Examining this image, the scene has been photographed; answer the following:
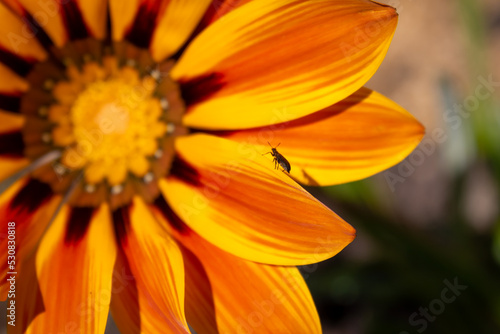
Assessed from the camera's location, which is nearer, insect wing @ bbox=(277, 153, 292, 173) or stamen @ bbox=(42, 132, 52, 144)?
insect wing @ bbox=(277, 153, 292, 173)

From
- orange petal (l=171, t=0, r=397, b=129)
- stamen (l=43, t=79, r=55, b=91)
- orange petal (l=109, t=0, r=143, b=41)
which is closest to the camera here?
orange petal (l=171, t=0, r=397, b=129)

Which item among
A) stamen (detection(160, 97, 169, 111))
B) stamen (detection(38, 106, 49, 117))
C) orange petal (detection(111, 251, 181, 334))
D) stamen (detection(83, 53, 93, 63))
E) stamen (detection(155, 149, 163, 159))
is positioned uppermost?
stamen (detection(83, 53, 93, 63))

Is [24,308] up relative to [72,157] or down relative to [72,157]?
down

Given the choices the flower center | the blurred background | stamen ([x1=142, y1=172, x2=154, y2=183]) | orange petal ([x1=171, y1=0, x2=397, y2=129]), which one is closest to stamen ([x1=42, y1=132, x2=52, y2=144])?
the flower center

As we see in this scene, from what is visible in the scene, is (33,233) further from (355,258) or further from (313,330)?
(355,258)

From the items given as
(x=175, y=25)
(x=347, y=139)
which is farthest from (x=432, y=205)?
(x=175, y=25)

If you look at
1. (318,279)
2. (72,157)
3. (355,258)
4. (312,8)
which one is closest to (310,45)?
(312,8)

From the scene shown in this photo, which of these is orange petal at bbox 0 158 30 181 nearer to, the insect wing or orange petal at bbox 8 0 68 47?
orange petal at bbox 8 0 68 47

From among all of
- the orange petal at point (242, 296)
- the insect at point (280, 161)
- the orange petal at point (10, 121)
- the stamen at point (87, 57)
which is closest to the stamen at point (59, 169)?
the orange petal at point (10, 121)
